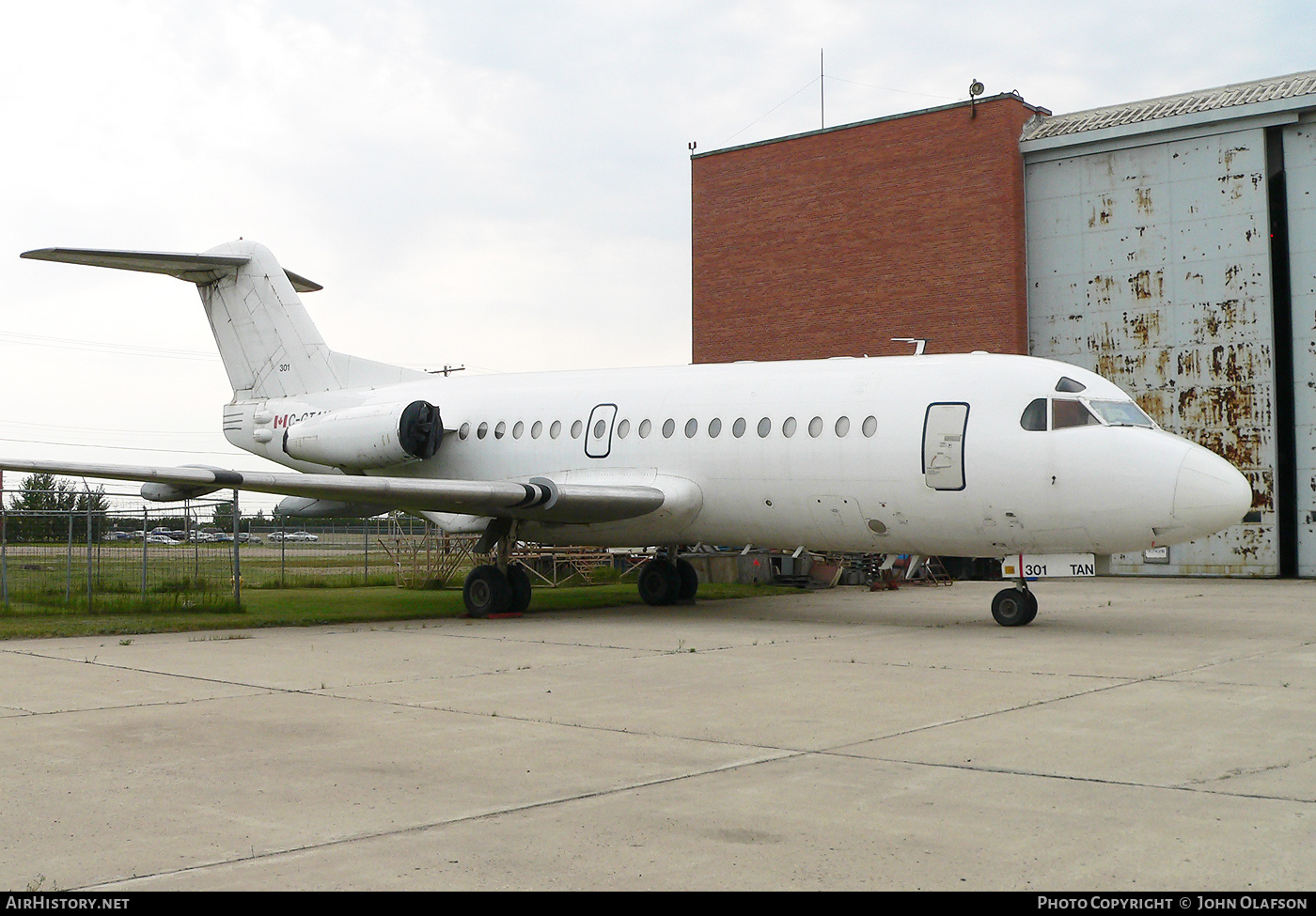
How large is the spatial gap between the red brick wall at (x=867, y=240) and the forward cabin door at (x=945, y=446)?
1707 centimetres

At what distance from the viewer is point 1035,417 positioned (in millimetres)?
13945

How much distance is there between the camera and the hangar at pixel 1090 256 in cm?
2761

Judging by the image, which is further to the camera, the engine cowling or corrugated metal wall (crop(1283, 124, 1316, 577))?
corrugated metal wall (crop(1283, 124, 1316, 577))

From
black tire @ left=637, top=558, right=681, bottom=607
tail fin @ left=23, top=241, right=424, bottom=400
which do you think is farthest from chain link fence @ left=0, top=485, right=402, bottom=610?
black tire @ left=637, top=558, right=681, bottom=607

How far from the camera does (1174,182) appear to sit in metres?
28.9

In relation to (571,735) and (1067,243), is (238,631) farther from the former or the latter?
(1067,243)

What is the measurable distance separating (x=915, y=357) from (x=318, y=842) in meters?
12.3

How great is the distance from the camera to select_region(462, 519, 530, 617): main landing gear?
57.2ft

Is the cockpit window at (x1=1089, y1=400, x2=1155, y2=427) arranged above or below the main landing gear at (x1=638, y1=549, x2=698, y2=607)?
above

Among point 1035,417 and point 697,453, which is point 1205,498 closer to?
point 1035,417

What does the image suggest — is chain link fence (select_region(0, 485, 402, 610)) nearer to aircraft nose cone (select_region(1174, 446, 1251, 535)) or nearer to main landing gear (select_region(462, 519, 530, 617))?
main landing gear (select_region(462, 519, 530, 617))

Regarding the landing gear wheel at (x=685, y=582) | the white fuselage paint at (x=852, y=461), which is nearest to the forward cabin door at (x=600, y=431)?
the white fuselage paint at (x=852, y=461)

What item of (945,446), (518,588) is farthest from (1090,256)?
(518,588)
